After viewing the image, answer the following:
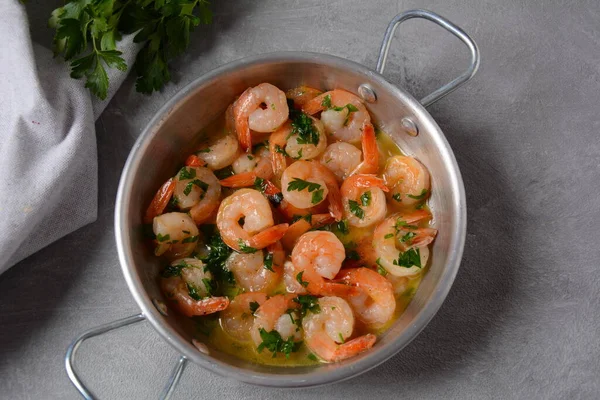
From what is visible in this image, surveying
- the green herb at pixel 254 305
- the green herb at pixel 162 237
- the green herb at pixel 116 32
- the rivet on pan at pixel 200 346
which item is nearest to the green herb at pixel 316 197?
the green herb at pixel 254 305

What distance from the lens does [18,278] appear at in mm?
2611

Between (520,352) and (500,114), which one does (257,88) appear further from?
(520,352)

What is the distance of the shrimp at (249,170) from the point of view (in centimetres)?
246

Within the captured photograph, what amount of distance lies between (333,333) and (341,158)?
2.21 feet

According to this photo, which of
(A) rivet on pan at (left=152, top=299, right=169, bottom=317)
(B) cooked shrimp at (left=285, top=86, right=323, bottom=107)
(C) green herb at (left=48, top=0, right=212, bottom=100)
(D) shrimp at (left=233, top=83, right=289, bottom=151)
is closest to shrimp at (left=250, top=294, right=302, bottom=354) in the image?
(A) rivet on pan at (left=152, top=299, right=169, bottom=317)

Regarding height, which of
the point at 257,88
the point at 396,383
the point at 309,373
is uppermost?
the point at 257,88

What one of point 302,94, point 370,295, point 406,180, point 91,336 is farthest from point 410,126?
point 91,336

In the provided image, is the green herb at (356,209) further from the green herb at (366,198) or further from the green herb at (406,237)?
the green herb at (406,237)

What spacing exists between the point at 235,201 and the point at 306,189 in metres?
0.26

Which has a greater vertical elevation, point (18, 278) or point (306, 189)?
point (306, 189)

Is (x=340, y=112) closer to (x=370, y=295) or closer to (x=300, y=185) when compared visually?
(x=300, y=185)

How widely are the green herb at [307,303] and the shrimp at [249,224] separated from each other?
233mm

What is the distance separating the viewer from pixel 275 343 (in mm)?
2275

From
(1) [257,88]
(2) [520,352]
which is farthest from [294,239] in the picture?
(2) [520,352]
